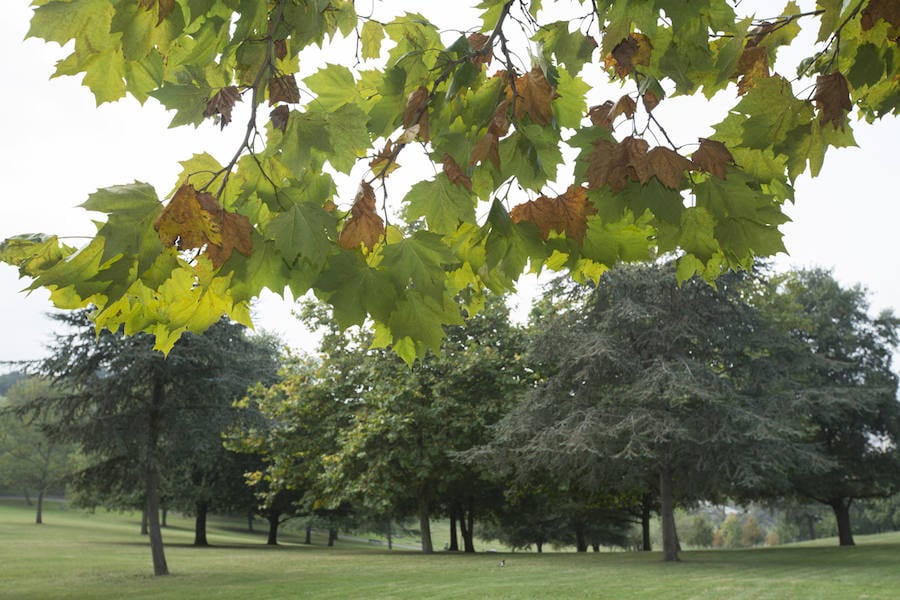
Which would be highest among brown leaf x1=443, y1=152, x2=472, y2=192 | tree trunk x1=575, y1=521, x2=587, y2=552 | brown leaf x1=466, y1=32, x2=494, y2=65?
brown leaf x1=466, y1=32, x2=494, y2=65

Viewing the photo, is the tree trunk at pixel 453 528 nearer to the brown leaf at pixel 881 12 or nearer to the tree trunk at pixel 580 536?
the tree trunk at pixel 580 536

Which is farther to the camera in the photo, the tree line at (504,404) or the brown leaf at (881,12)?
the tree line at (504,404)

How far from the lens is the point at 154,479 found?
19.7 m

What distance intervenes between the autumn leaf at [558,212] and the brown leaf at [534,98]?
10.2 inches

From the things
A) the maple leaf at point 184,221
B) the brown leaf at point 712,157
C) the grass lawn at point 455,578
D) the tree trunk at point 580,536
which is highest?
the brown leaf at point 712,157

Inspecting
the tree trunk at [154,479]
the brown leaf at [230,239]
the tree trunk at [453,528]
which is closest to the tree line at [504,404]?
the tree trunk at [154,479]

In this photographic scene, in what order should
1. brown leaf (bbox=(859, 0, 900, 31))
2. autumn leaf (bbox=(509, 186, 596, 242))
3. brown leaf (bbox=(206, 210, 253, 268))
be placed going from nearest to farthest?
1. brown leaf (bbox=(206, 210, 253, 268))
2. brown leaf (bbox=(859, 0, 900, 31))
3. autumn leaf (bbox=(509, 186, 596, 242))

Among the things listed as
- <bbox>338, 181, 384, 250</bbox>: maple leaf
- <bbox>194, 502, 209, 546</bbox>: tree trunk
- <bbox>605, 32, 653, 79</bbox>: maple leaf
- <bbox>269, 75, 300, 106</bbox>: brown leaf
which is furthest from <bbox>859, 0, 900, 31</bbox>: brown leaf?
<bbox>194, 502, 209, 546</bbox>: tree trunk

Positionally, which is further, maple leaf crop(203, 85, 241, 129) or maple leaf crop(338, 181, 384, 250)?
maple leaf crop(203, 85, 241, 129)

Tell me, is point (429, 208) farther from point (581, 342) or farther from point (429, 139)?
point (581, 342)

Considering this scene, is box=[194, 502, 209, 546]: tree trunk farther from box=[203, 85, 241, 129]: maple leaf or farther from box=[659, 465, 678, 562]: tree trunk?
box=[203, 85, 241, 129]: maple leaf

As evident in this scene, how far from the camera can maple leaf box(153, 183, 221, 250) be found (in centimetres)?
181

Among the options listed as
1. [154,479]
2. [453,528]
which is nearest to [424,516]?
[453,528]

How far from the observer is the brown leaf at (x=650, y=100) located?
7.77 feet
